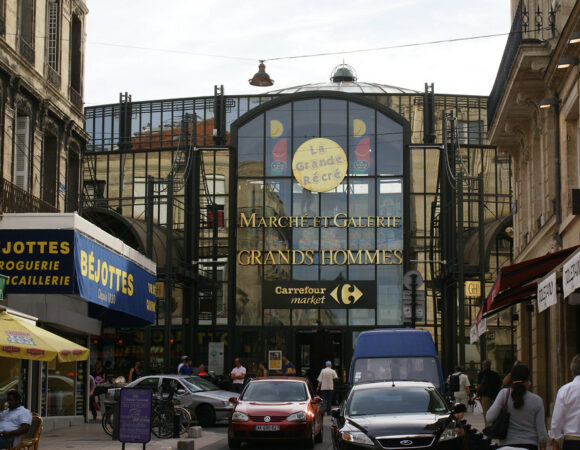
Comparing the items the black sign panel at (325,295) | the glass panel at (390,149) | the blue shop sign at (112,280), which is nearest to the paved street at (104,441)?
the blue shop sign at (112,280)

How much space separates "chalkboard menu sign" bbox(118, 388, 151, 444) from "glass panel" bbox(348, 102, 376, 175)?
27.6 metres

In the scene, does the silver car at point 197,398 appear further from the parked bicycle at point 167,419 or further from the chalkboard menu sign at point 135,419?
the chalkboard menu sign at point 135,419

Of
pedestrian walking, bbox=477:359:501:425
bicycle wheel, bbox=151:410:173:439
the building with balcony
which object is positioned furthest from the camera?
bicycle wheel, bbox=151:410:173:439

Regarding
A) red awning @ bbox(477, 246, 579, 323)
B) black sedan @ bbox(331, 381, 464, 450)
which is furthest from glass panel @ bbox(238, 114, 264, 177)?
black sedan @ bbox(331, 381, 464, 450)

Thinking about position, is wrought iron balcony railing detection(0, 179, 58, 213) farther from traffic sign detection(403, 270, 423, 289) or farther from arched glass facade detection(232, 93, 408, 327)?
arched glass facade detection(232, 93, 408, 327)

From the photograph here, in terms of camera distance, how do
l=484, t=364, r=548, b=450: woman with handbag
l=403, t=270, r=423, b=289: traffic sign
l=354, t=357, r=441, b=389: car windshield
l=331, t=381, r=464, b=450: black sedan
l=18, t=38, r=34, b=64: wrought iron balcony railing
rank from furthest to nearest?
l=18, t=38, r=34, b=64: wrought iron balcony railing → l=403, t=270, r=423, b=289: traffic sign → l=354, t=357, r=441, b=389: car windshield → l=331, t=381, r=464, b=450: black sedan → l=484, t=364, r=548, b=450: woman with handbag

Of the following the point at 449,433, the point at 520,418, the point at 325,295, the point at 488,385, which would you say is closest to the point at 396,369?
the point at 488,385

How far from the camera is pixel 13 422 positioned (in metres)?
15.0

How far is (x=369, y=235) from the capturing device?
144 ft

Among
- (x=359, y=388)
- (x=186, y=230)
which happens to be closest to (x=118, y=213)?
(x=186, y=230)

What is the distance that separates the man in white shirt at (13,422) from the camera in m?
14.9

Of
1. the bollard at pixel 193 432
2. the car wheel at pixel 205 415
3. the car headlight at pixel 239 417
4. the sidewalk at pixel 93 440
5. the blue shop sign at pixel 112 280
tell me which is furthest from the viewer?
the car wheel at pixel 205 415

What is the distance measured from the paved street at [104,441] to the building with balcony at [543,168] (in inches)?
136

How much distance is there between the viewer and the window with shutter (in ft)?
85.8
